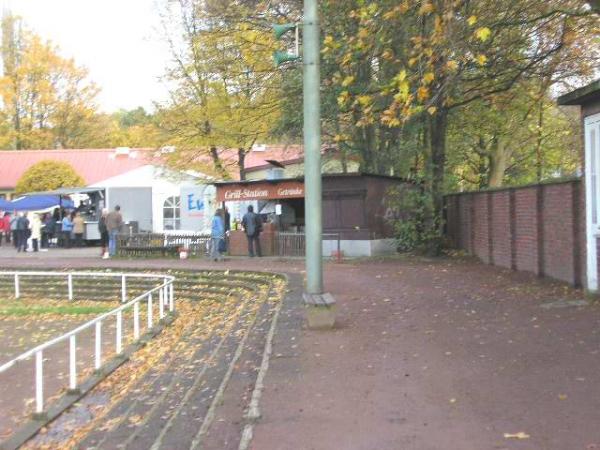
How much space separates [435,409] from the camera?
555 centimetres

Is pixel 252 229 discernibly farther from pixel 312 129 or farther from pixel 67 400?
pixel 67 400

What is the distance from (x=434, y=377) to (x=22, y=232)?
2468 centimetres

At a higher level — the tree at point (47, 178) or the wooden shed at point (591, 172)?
A: the tree at point (47, 178)

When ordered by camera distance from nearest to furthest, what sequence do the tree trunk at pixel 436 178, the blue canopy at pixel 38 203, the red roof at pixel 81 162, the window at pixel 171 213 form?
the tree trunk at pixel 436 178 → the blue canopy at pixel 38 203 → the window at pixel 171 213 → the red roof at pixel 81 162

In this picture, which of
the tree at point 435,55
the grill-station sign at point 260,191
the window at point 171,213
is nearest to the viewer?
the tree at point 435,55

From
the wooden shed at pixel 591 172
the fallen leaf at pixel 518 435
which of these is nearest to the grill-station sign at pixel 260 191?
the wooden shed at pixel 591 172

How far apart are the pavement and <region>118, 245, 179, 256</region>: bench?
1253cm

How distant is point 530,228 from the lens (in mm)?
14273

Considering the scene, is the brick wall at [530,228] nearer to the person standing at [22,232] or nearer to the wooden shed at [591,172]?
the wooden shed at [591,172]

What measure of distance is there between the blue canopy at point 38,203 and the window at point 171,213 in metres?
4.63

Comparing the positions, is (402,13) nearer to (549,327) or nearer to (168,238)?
(549,327)

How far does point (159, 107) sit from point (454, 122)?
1300cm

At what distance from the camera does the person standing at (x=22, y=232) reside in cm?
2725

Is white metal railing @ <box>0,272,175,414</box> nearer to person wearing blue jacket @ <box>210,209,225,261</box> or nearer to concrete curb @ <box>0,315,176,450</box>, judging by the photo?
concrete curb @ <box>0,315,176,450</box>
